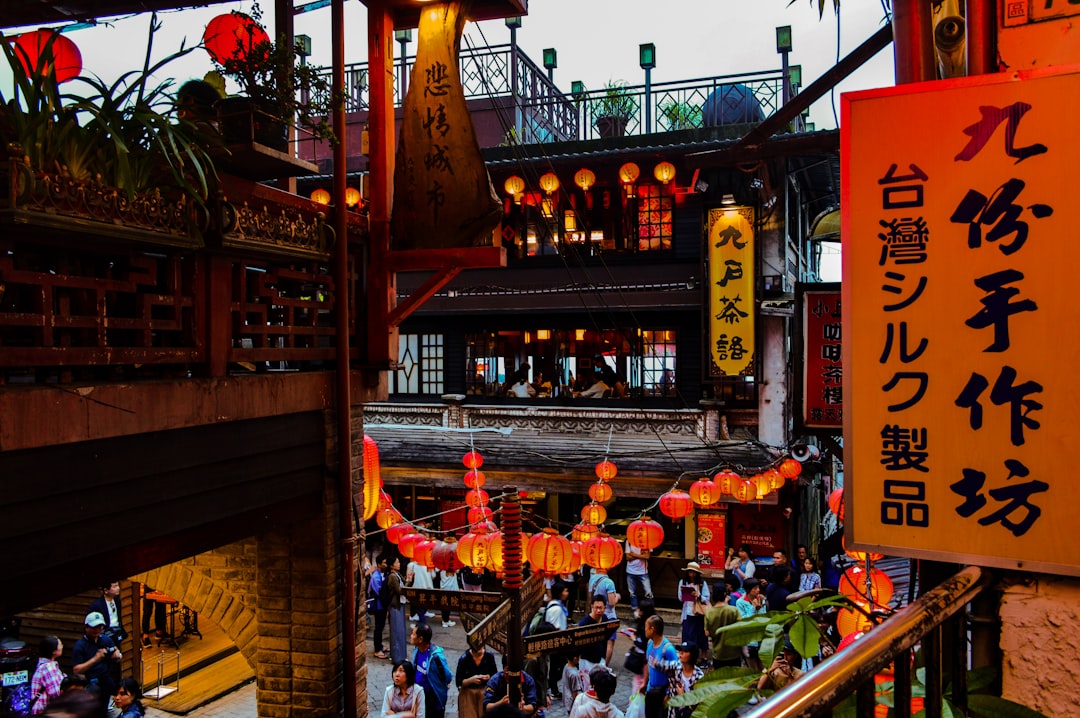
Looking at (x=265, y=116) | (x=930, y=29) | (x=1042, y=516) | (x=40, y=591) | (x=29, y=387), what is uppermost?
(x=265, y=116)

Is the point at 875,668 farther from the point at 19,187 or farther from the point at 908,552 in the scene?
the point at 19,187

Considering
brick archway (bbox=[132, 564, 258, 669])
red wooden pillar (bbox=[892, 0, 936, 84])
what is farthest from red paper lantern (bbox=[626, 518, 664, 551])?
red wooden pillar (bbox=[892, 0, 936, 84])

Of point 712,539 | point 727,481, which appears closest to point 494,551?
point 727,481

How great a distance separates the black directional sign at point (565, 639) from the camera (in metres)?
9.32

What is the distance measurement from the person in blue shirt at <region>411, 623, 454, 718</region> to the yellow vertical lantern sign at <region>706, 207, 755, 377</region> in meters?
9.46

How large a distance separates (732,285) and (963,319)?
1516cm

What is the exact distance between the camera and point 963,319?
3.02 m

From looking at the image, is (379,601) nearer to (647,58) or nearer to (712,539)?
(712,539)

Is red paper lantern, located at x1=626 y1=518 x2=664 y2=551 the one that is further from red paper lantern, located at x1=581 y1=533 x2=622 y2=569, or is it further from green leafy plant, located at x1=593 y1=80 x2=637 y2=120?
green leafy plant, located at x1=593 y1=80 x2=637 y2=120

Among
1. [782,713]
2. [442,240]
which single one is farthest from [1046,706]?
[442,240]

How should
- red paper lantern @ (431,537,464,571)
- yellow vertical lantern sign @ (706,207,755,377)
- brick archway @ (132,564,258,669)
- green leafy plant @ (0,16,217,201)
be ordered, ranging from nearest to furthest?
green leafy plant @ (0,16,217,201), brick archway @ (132,564,258,669), red paper lantern @ (431,537,464,571), yellow vertical lantern sign @ (706,207,755,377)

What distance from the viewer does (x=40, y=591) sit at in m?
4.64

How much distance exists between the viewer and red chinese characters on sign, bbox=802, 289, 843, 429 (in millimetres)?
10430

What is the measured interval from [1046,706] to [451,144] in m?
6.38
